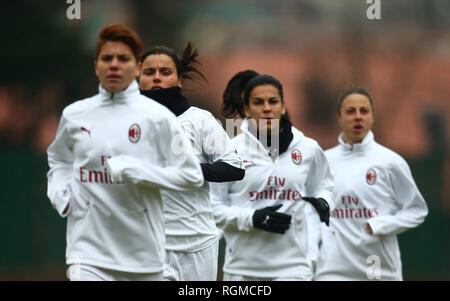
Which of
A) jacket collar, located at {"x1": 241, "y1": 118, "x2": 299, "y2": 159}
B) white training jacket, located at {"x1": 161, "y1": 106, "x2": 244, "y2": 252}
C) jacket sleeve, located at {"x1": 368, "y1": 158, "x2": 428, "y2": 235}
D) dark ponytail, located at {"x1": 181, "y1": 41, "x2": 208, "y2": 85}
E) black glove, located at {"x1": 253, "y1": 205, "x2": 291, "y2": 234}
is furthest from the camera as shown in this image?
jacket sleeve, located at {"x1": 368, "y1": 158, "x2": 428, "y2": 235}

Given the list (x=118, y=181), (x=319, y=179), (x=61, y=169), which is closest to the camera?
(x=118, y=181)

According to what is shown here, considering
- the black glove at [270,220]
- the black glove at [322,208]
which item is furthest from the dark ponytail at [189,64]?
the black glove at [322,208]

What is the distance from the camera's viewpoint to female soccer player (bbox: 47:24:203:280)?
20.8 feet

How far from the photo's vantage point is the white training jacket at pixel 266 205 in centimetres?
841

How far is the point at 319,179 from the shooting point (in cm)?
889

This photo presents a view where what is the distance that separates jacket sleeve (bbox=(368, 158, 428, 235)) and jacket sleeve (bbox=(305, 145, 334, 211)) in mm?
607

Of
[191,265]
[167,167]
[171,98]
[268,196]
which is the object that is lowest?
[191,265]

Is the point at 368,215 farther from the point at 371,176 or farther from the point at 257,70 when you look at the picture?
the point at 257,70

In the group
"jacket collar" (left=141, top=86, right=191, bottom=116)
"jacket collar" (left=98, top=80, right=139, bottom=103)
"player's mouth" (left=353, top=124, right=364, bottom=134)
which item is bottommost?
"player's mouth" (left=353, top=124, right=364, bottom=134)

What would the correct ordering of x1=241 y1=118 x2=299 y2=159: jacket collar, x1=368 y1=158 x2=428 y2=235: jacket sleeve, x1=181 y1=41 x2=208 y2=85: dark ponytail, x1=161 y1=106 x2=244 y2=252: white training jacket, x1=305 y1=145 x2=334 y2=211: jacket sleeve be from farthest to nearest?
x1=368 y1=158 x2=428 y2=235: jacket sleeve < x1=305 y1=145 x2=334 y2=211: jacket sleeve < x1=241 y1=118 x2=299 y2=159: jacket collar < x1=181 y1=41 x2=208 y2=85: dark ponytail < x1=161 y1=106 x2=244 y2=252: white training jacket

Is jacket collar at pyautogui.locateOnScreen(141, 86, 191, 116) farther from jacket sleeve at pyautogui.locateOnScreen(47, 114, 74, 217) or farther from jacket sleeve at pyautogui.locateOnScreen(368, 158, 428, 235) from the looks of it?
jacket sleeve at pyautogui.locateOnScreen(368, 158, 428, 235)

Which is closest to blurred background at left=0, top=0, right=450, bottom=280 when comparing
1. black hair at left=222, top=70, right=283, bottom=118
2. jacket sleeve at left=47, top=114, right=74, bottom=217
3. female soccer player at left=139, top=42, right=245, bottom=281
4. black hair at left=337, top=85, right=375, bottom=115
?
black hair at left=337, top=85, right=375, bottom=115

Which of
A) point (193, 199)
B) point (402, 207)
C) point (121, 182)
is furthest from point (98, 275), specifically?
point (402, 207)

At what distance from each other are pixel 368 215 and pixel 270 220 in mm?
1547
